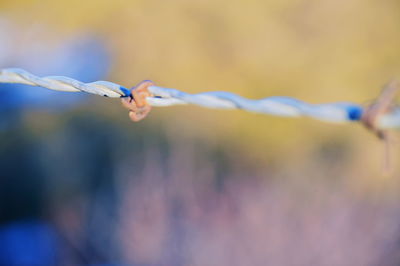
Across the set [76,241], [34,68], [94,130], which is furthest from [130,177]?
[34,68]

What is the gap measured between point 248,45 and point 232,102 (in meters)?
2.54

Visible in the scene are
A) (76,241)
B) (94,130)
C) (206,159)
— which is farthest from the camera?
(94,130)

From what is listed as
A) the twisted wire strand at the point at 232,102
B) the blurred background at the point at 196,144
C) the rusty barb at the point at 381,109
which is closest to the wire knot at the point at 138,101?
the twisted wire strand at the point at 232,102

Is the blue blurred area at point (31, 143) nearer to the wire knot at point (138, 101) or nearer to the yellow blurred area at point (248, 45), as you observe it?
the yellow blurred area at point (248, 45)

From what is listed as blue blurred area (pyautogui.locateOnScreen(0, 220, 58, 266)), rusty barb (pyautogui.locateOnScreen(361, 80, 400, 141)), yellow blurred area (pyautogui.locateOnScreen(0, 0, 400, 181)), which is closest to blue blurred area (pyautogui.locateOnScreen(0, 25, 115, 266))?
blue blurred area (pyautogui.locateOnScreen(0, 220, 58, 266))

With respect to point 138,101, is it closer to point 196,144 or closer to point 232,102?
point 232,102

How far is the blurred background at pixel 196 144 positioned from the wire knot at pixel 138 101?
846 mm

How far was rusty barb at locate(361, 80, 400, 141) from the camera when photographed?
14.0 inches

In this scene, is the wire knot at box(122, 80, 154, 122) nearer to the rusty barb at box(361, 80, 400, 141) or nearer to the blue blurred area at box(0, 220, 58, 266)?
the rusty barb at box(361, 80, 400, 141)

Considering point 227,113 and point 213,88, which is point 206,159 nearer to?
point 227,113

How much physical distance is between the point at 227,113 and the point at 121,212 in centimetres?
139

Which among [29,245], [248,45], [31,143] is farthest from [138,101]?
[248,45]

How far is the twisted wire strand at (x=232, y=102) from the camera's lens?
1.26 ft

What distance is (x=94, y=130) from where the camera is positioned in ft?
8.39
